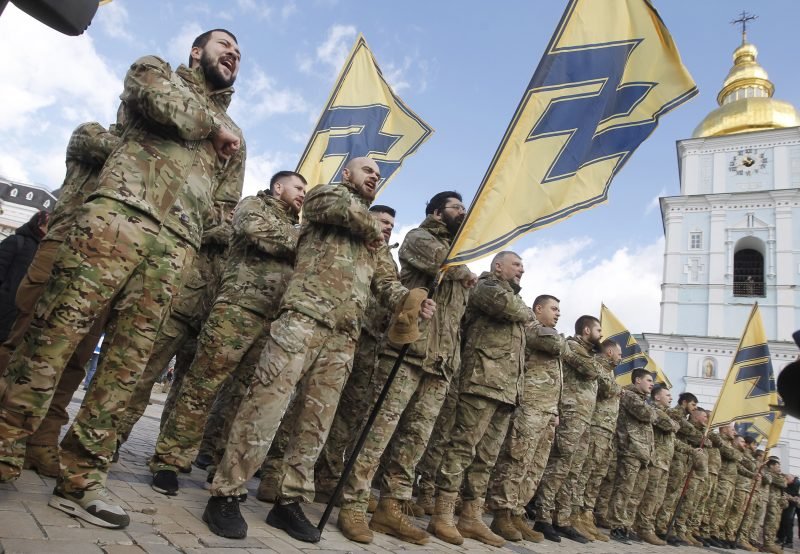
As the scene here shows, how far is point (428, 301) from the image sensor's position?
3402 mm

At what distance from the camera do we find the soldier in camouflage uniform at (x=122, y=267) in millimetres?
2195

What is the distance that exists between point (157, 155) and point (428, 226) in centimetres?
220

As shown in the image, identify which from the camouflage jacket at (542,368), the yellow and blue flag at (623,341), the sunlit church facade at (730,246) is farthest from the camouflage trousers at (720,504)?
the sunlit church facade at (730,246)

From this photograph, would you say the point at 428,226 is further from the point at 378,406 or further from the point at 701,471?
the point at 701,471

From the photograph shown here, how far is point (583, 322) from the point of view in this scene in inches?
→ 244

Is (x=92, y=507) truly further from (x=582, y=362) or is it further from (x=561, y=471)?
(x=582, y=362)

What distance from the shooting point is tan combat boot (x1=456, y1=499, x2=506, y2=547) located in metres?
4.09

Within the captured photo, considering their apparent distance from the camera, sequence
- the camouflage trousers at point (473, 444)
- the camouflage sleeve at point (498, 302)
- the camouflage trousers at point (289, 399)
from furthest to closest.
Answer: the camouflage sleeve at point (498, 302)
the camouflage trousers at point (473, 444)
the camouflage trousers at point (289, 399)

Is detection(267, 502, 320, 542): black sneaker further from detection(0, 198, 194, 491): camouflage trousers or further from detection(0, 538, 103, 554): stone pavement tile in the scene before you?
detection(0, 538, 103, 554): stone pavement tile

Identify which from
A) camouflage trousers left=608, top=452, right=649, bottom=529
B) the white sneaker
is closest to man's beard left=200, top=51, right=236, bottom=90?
the white sneaker

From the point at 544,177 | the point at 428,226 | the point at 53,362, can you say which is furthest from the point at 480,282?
the point at 53,362

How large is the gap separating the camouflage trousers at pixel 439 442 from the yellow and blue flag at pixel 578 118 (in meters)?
1.47

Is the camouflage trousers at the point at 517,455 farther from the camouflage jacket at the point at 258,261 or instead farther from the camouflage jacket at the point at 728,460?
the camouflage jacket at the point at 728,460

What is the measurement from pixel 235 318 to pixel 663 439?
7354 millimetres
